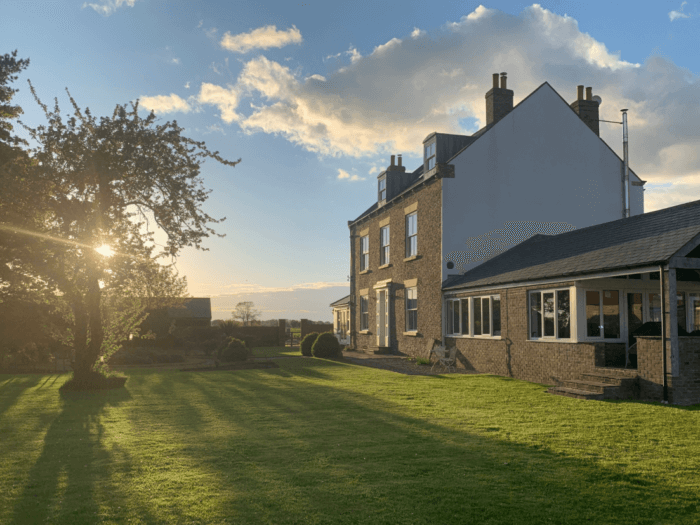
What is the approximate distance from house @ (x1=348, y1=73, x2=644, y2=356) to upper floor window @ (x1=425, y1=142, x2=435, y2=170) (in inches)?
2.1

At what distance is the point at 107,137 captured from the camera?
1411 cm

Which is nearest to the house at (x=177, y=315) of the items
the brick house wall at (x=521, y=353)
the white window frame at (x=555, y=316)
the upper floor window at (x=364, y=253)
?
the upper floor window at (x=364, y=253)

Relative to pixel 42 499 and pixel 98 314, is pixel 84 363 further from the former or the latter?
pixel 42 499

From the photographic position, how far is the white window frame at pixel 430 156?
79.5 ft

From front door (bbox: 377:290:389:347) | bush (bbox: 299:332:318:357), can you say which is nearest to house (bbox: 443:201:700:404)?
front door (bbox: 377:290:389:347)

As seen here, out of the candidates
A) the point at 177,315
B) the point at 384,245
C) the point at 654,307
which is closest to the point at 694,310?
the point at 654,307

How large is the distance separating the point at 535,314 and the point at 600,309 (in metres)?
2.19

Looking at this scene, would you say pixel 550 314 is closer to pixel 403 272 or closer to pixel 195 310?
pixel 403 272

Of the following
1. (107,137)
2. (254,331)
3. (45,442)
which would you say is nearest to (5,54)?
(107,137)

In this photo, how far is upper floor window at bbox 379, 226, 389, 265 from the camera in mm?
29391

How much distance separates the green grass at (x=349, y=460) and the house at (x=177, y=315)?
70.2 ft

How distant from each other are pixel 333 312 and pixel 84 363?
30049 mm

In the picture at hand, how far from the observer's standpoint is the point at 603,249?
14570mm

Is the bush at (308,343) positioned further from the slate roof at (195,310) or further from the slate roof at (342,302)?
the slate roof at (195,310)
